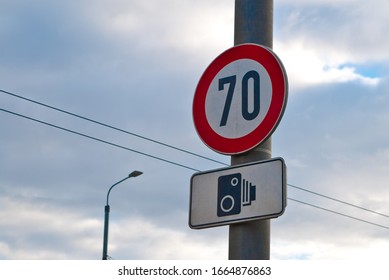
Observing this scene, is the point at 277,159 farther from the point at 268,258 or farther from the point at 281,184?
the point at 268,258

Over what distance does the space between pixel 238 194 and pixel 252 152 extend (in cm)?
30

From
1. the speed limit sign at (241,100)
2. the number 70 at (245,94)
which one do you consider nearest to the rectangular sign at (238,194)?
the speed limit sign at (241,100)

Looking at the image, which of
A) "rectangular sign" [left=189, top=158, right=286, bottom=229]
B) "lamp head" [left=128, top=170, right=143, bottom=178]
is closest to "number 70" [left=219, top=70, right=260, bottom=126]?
"rectangular sign" [left=189, top=158, right=286, bottom=229]

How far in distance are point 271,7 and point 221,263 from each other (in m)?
1.73

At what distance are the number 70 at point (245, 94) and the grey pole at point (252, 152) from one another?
21 centimetres

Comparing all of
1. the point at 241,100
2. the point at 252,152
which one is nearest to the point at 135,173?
the point at 241,100

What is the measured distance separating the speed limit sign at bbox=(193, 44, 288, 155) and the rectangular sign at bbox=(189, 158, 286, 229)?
179mm

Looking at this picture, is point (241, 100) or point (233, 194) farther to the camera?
point (241, 100)

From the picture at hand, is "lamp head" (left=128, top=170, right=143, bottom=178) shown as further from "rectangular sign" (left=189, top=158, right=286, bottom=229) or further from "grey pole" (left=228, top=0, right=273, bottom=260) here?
"rectangular sign" (left=189, top=158, right=286, bottom=229)

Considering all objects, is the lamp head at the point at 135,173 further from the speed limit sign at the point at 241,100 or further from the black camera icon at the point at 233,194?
the black camera icon at the point at 233,194

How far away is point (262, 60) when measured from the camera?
15.8 feet

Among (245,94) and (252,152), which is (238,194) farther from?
(245,94)

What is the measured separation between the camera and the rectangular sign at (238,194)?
4.43 m

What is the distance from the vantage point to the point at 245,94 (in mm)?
4828
